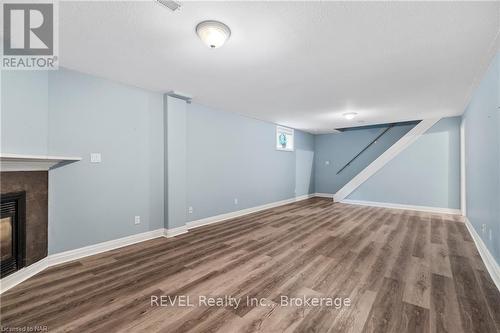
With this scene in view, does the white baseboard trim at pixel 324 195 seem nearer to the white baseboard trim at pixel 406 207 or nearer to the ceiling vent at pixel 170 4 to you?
the white baseboard trim at pixel 406 207

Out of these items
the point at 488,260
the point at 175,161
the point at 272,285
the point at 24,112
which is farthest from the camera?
the point at 175,161

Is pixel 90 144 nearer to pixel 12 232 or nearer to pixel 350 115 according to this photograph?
pixel 12 232

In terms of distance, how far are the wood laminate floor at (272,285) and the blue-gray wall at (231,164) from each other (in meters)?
1.01

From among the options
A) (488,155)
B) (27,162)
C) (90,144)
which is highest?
(90,144)

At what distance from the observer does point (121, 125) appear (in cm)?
331

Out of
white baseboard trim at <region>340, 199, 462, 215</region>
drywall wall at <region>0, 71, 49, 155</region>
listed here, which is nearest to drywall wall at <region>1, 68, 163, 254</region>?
drywall wall at <region>0, 71, 49, 155</region>

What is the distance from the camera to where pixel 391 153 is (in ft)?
20.7

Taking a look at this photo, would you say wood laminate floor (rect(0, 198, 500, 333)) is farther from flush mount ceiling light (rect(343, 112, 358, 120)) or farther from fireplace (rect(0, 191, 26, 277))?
flush mount ceiling light (rect(343, 112, 358, 120))

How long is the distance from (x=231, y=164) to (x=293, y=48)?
3164 mm

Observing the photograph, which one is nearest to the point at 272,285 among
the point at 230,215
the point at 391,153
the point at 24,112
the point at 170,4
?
the point at 170,4

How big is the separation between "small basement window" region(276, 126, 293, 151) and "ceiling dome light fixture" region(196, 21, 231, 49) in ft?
15.8

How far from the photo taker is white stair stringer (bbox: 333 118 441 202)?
5.83 metres

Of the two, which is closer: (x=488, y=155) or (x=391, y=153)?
(x=488, y=155)

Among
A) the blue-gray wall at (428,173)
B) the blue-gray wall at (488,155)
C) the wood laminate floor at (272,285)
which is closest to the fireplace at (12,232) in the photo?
the wood laminate floor at (272,285)
